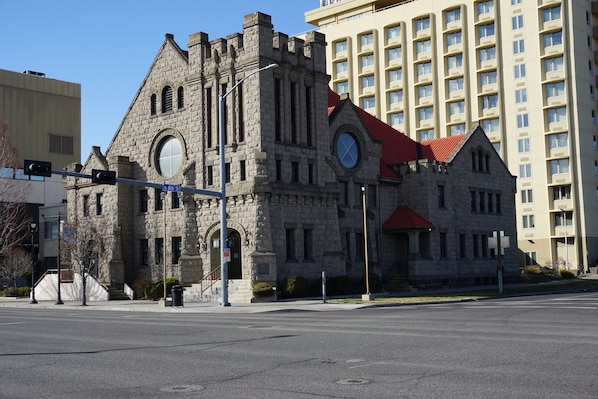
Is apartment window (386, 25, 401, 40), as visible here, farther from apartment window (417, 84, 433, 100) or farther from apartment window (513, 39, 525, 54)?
apartment window (513, 39, 525, 54)

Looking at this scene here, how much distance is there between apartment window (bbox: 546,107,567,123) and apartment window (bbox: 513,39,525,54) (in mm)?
8170

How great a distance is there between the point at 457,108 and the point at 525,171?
41.8ft

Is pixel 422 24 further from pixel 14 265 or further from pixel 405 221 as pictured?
pixel 14 265

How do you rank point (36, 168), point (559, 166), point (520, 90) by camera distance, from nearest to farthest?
point (36, 168) → point (559, 166) → point (520, 90)

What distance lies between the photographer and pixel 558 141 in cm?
8294

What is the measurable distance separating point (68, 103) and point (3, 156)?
51.6 meters

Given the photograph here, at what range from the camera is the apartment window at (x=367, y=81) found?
331 ft

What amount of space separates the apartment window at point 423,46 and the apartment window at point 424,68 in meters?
1.63

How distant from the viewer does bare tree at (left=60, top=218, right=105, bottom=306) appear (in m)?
45.4

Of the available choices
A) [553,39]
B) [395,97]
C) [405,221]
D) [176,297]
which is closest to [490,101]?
[553,39]

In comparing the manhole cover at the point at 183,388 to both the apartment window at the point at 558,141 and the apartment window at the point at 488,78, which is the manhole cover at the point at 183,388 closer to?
the apartment window at the point at 558,141

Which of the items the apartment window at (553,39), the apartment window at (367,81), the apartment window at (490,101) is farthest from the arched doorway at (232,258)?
the apartment window at (367,81)

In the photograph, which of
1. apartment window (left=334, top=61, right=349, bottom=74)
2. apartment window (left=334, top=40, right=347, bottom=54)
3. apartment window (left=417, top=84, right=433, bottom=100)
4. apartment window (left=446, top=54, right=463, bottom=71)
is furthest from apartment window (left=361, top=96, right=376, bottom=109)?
apartment window (left=446, top=54, right=463, bottom=71)

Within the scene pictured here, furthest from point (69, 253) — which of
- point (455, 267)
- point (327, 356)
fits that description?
point (327, 356)
